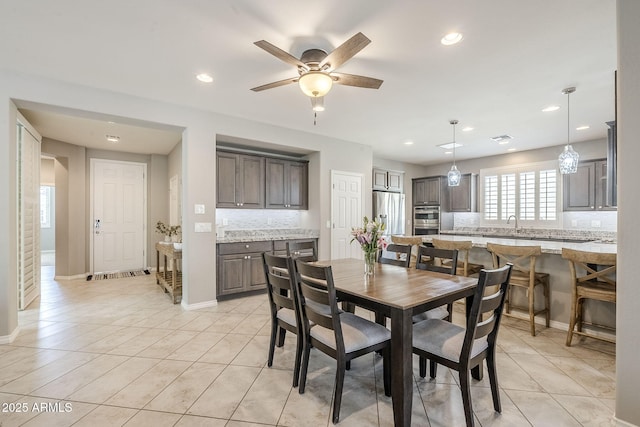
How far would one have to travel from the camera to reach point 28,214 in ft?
12.5

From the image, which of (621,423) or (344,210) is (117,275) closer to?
(344,210)

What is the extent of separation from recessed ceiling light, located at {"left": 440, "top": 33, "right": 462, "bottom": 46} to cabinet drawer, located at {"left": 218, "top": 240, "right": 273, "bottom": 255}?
346cm

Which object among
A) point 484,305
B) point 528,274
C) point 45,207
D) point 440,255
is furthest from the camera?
point 45,207

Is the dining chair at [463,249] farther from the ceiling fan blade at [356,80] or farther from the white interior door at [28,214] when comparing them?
the white interior door at [28,214]

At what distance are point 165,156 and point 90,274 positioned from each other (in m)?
2.91

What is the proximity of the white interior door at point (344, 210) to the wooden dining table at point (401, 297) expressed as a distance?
2.71 metres

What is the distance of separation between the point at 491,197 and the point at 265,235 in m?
5.36

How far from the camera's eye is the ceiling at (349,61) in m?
2.00

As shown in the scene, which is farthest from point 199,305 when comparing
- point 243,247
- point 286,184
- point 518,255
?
point 518,255

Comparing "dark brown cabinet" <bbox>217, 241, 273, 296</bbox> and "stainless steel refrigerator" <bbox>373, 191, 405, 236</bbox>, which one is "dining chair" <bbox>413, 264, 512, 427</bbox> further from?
"stainless steel refrigerator" <bbox>373, 191, 405, 236</bbox>

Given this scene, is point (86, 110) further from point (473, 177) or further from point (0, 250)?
point (473, 177)

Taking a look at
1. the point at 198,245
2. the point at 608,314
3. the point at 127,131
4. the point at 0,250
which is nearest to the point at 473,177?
the point at 608,314

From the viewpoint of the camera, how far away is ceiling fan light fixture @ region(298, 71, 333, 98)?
2.38 meters

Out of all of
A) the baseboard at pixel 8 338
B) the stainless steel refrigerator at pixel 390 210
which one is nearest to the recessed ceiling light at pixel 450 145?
the stainless steel refrigerator at pixel 390 210
